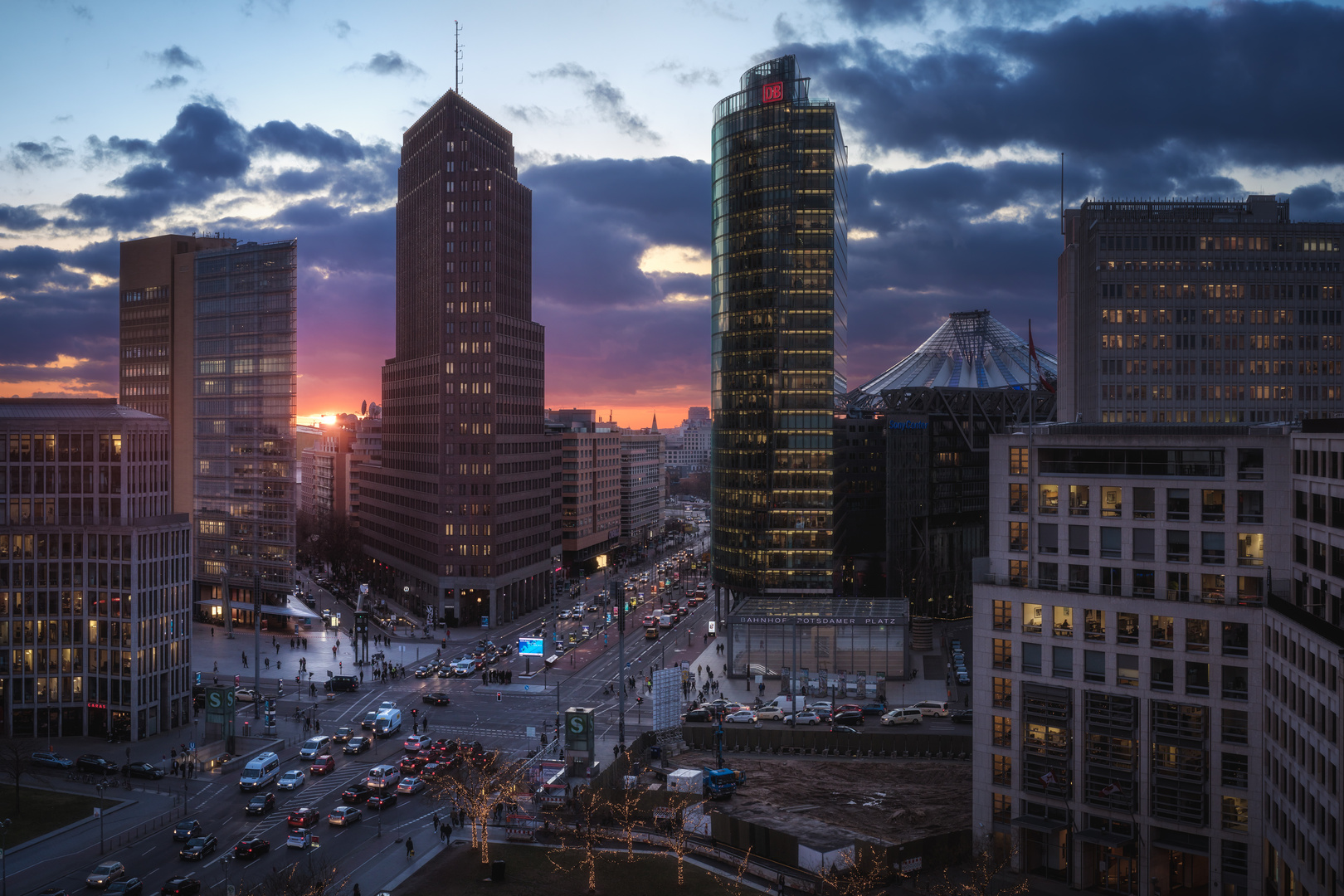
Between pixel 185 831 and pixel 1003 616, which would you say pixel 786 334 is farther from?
pixel 185 831

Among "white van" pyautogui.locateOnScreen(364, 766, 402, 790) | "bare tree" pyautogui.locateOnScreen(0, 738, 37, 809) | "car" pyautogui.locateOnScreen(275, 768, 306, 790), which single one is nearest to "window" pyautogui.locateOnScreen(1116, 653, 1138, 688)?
"white van" pyautogui.locateOnScreen(364, 766, 402, 790)

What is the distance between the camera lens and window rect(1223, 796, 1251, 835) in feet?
178

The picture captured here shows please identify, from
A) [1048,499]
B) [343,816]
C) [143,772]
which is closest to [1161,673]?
[1048,499]

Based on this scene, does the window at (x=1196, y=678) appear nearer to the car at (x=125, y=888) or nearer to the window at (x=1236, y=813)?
the window at (x=1236, y=813)

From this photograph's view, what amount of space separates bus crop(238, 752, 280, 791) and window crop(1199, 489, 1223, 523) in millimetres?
65940

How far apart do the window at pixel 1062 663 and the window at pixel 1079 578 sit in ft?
12.3

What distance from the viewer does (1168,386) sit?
415 ft

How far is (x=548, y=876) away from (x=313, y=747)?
3136 centimetres

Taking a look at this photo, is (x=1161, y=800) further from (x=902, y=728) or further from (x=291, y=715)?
(x=291, y=715)

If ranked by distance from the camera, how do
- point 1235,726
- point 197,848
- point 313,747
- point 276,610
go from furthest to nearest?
point 276,610, point 313,747, point 197,848, point 1235,726

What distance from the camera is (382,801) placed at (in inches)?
2670

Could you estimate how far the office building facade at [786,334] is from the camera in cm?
14012

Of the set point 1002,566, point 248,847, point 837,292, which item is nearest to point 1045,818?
point 1002,566

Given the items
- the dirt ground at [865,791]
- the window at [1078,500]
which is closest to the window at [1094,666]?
the window at [1078,500]
